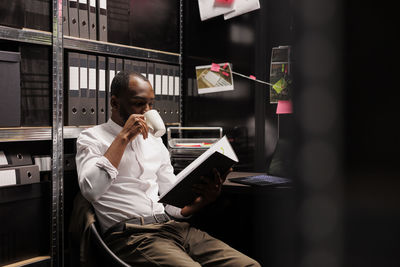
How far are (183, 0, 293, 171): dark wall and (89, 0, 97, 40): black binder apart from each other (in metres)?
0.66

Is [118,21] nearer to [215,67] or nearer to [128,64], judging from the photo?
[128,64]

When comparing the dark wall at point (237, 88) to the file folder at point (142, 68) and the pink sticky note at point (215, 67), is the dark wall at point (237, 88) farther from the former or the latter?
the file folder at point (142, 68)

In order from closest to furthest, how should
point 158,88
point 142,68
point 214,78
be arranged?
point 142,68, point 158,88, point 214,78

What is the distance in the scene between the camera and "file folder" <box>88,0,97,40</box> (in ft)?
6.10

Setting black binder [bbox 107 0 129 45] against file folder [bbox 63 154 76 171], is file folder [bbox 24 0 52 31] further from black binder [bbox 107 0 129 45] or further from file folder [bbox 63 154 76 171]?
file folder [bbox 63 154 76 171]

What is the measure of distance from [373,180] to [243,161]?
211 centimetres

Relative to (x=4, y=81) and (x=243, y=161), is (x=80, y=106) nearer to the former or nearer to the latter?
(x=4, y=81)

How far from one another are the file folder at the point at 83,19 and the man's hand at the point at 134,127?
53 cm

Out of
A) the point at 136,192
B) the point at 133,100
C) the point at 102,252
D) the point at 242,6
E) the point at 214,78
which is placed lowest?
the point at 102,252

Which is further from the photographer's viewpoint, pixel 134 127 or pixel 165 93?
pixel 165 93

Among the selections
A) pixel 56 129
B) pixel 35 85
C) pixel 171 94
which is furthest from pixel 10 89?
pixel 171 94

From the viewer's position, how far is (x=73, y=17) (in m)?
1.79

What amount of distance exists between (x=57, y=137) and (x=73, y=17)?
0.53 metres

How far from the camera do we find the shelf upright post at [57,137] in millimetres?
1700
